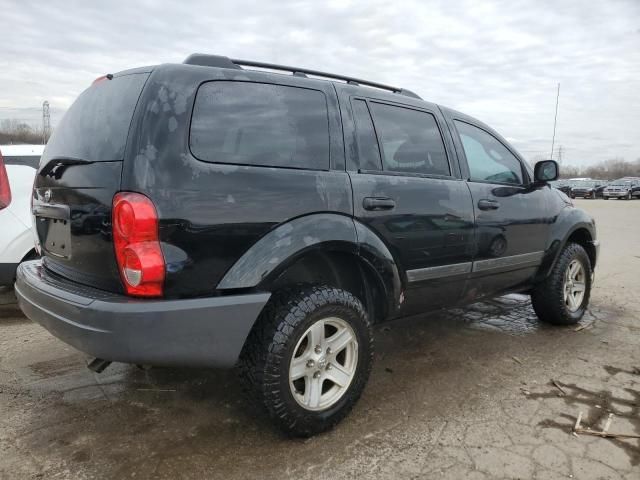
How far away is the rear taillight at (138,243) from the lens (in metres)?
2.07

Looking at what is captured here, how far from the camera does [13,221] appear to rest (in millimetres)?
4320

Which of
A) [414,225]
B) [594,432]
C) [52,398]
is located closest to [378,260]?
[414,225]

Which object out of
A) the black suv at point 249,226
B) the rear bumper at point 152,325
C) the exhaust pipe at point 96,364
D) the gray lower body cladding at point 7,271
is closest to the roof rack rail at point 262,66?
the black suv at point 249,226

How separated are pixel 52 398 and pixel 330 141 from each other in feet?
7.31

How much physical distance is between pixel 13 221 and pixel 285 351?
10.7ft

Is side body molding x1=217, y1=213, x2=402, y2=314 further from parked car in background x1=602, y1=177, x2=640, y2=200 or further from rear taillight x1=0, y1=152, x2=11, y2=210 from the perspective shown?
parked car in background x1=602, y1=177, x2=640, y2=200

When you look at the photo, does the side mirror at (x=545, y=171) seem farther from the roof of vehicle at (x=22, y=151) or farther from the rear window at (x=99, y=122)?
the roof of vehicle at (x=22, y=151)

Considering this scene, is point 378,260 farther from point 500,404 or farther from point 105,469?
point 105,469

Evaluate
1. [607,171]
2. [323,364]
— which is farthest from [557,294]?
[607,171]

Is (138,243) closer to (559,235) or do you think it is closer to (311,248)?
(311,248)

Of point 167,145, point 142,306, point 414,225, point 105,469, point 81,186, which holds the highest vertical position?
point 167,145

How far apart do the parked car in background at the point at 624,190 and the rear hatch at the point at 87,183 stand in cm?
3991

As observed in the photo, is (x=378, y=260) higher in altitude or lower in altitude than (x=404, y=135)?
lower

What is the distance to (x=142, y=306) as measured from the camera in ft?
6.78
